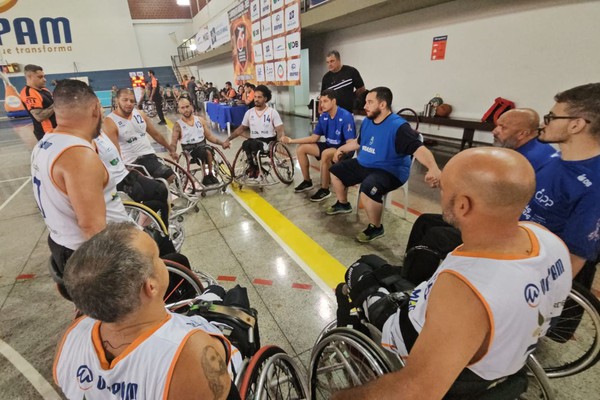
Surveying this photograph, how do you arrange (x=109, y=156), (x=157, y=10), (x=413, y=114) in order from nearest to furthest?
(x=109, y=156) → (x=413, y=114) → (x=157, y=10)

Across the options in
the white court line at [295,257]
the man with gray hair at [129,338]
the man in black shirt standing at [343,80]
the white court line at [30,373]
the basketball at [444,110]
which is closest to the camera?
the man with gray hair at [129,338]

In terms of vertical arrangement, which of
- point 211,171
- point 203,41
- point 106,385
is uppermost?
point 203,41

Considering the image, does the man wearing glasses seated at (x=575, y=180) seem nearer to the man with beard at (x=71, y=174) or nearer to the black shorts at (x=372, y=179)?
the black shorts at (x=372, y=179)

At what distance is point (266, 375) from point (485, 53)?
210 inches

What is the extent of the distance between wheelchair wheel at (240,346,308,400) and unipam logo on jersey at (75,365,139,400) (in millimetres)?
332

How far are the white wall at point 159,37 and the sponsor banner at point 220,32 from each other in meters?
8.38

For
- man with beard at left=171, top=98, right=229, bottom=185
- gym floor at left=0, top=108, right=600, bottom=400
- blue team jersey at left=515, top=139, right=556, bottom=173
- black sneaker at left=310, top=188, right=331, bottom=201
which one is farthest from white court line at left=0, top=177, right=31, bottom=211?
blue team jersey at left=515, top=139, right=556, bottom=173

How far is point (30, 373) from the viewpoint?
166 cm

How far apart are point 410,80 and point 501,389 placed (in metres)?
5.83

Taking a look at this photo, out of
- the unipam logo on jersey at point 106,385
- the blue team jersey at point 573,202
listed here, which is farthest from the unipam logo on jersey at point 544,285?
the unipam logo on jersey at point 106,385

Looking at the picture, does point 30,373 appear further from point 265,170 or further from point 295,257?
point 265,170

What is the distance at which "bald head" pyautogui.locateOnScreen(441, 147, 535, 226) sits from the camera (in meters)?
0.74

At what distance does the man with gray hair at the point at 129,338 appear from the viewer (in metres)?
0.69

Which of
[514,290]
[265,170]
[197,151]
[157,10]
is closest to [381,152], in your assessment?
[265,170]
